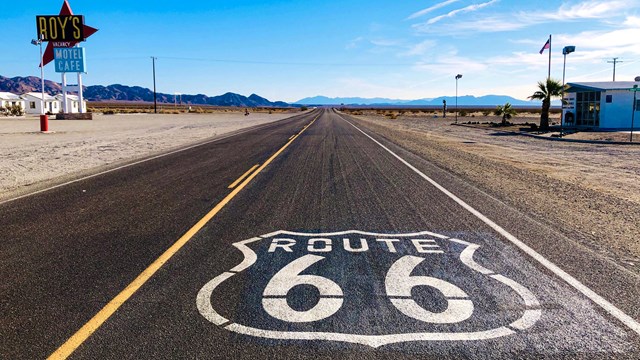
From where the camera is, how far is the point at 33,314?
405 centimetres

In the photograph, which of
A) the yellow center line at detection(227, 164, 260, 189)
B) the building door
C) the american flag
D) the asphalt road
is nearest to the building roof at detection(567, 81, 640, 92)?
the building door

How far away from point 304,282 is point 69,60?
5436cm

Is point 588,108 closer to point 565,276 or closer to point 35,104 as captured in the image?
point 565,276

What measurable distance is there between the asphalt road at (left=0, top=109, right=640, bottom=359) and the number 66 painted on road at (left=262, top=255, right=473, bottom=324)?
21 millimetres

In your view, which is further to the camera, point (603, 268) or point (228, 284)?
point (603, 268)

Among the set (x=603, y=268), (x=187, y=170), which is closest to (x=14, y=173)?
(x=187, y=170)

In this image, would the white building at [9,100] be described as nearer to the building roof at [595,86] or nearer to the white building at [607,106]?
the building roof at [595,86]

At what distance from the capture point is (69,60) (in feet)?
164

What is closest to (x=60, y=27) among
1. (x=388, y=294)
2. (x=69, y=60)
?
(x=69, y=60)

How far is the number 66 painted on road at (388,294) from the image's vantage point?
13.0 ft

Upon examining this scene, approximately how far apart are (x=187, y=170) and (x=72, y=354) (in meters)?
10.5

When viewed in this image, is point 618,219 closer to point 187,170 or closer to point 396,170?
point 396,170

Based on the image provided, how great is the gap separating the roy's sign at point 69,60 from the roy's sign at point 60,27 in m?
1.85

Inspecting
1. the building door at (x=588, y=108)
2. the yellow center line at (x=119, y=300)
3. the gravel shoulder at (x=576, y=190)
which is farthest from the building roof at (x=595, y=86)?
the yellow center line at (x=119, y=300)
